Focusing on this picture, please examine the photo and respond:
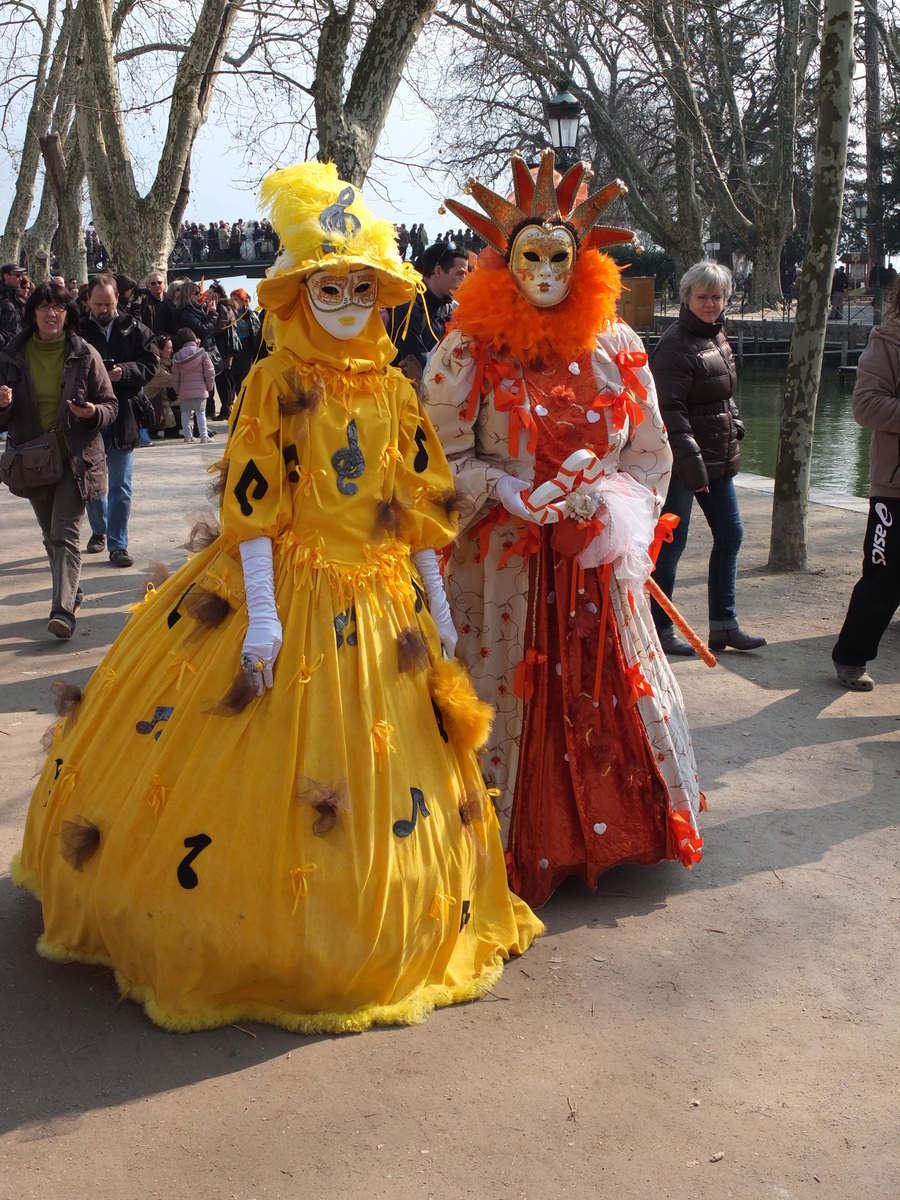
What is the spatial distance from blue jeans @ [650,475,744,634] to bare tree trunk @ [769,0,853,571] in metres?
1.67

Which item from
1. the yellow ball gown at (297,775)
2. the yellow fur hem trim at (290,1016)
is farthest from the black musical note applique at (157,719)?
the yellow fur hem trim at (290,1016)

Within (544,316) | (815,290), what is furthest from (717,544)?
(544,316)

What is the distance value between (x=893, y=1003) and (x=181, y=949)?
183 cm

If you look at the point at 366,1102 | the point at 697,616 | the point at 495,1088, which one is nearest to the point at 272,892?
the point at 366,1102

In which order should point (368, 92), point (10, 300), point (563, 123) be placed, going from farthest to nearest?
point (10, 300), point (563, 123), point (368, 92)

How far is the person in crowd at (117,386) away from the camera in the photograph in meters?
7.41

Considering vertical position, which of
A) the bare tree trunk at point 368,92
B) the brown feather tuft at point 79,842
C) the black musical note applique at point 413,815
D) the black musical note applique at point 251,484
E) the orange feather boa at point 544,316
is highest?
the bare tree trunk at point 368,92

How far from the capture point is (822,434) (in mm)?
18500

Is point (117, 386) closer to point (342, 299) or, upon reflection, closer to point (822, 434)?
point (342, 299)

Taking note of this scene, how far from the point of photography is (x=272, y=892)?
2.76 m

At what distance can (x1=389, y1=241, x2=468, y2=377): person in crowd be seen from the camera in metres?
5.99

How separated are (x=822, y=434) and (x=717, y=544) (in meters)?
13.4

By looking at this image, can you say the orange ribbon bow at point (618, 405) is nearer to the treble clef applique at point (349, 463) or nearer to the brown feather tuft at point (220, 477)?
the treble clef applique at point (349, 463)

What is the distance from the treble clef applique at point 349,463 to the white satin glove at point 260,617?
0.87ft
